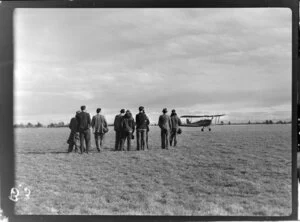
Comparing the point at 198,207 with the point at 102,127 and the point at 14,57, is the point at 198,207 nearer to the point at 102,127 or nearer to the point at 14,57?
the point at 102,127

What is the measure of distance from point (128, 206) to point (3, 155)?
1564 millimetres

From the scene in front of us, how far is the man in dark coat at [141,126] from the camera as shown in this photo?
418 centimetres

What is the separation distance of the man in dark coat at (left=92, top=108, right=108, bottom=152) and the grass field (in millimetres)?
90

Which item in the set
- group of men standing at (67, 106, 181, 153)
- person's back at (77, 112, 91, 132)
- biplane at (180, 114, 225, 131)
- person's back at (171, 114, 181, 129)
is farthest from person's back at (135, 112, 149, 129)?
person's back at (77, 112, 91, 132)

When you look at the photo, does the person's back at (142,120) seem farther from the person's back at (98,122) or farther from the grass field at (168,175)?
the person's back at (98,122)

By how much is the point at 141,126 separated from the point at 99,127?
1.63ft

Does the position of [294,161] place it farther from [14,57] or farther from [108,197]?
[14,57]

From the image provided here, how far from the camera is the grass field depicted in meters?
4.07

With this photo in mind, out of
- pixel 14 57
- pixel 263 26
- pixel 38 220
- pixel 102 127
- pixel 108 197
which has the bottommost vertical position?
pixel 38 220

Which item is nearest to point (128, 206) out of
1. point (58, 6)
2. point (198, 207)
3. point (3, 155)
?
point (198, 207)

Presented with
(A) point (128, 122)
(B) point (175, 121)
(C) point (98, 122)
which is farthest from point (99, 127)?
(B) point (175, 121)

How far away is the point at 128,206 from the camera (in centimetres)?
412

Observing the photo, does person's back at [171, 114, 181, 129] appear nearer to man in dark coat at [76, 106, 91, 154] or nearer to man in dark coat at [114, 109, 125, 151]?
man in dark coat at [114, 109, 125, 151]

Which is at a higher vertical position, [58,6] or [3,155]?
[58,6]
